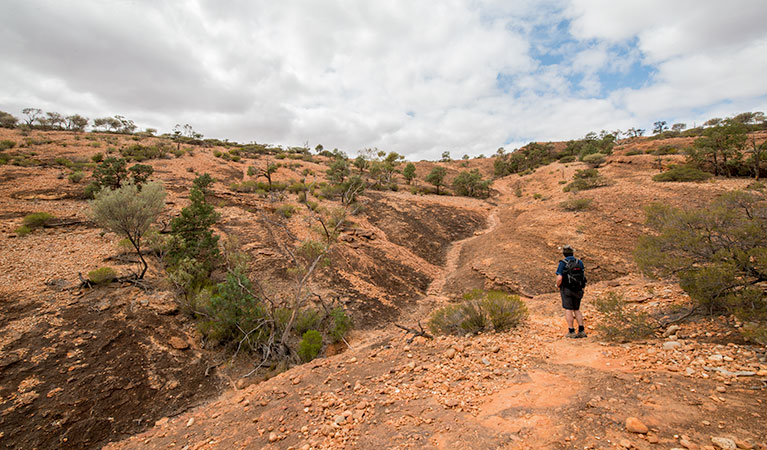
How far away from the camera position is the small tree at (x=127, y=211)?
27.9 feet

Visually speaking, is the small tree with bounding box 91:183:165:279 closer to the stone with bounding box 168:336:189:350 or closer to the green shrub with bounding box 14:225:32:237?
the stone with bounding box 168:336:189:350

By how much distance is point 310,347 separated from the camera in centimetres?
772

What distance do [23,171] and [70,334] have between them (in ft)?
51.3

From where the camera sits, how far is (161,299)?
8.44m

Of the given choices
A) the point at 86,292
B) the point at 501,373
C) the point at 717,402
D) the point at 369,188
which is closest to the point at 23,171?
the point at 86,292

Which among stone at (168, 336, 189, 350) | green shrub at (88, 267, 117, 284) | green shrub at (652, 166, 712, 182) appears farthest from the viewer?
green shrub at (652, 166, 712, 182)

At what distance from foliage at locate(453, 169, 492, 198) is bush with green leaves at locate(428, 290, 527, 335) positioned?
83.1ft

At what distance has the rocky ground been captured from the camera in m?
2.62

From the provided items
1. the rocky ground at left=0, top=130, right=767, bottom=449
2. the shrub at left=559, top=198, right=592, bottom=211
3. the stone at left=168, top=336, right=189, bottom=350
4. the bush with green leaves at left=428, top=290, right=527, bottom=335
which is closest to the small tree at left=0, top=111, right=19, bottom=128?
the rocky ground at left=0, top=130, right=767, bottom=449

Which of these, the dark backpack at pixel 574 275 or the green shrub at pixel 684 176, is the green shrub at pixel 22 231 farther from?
the green shrub at pixel 684 176

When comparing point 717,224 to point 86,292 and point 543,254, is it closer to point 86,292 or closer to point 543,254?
point 543,254

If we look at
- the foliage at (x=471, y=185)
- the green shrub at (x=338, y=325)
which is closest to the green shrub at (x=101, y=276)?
the green shrub at (x=338, y=325)

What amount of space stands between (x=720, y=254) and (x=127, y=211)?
14043 millimetres

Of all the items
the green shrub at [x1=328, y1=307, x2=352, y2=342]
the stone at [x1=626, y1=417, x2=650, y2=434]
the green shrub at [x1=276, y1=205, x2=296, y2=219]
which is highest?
the green shrub at [x1=276, y1=205, x2=296, y2=219]
